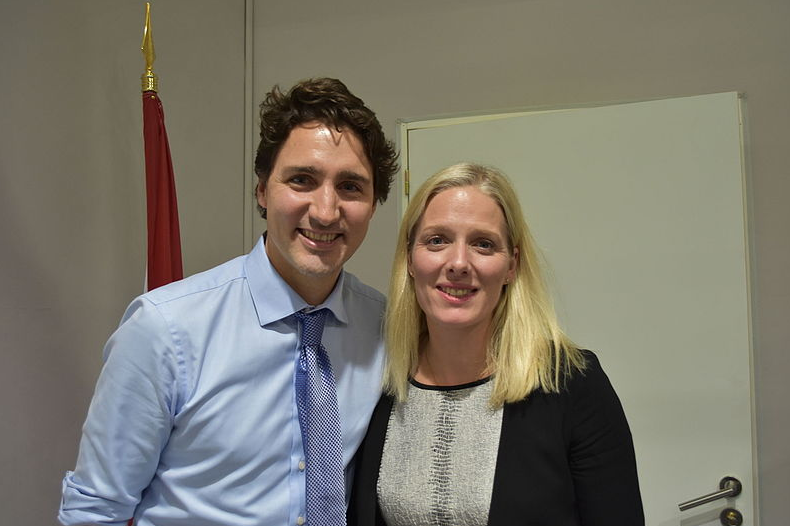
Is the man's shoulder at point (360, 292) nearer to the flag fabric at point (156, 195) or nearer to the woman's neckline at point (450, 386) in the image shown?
the woman's neckline at point (450, 386)

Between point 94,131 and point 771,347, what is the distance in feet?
7.60

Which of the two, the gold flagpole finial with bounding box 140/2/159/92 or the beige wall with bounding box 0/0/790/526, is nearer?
the beige wall with bounding box 0/0/790/526

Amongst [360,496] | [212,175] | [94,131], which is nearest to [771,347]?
[360,496]

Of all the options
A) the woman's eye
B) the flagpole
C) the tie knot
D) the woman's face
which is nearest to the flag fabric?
the flagpole

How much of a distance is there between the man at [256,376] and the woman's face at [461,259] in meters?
0.16

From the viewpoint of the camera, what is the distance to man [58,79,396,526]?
114cm

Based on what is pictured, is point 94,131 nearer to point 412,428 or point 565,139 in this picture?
point 412,428

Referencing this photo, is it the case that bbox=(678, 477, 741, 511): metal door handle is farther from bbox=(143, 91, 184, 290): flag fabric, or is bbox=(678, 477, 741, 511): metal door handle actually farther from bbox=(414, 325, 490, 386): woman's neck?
bbox=(143, 91, 184, 290): flag fabric

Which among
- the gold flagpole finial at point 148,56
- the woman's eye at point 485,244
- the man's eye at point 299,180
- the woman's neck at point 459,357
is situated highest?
the gold flagpole finial at point 148,56

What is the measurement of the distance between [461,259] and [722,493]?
4.63 ft

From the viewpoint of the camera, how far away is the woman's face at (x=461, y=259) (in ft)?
4.18

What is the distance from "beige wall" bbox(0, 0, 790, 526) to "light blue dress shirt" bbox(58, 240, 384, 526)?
1.97ft

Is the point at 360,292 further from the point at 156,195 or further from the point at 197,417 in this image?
the point at 156,195

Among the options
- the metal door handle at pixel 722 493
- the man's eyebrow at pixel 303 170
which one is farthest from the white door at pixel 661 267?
the man's eyebrow at pixel 303 170
